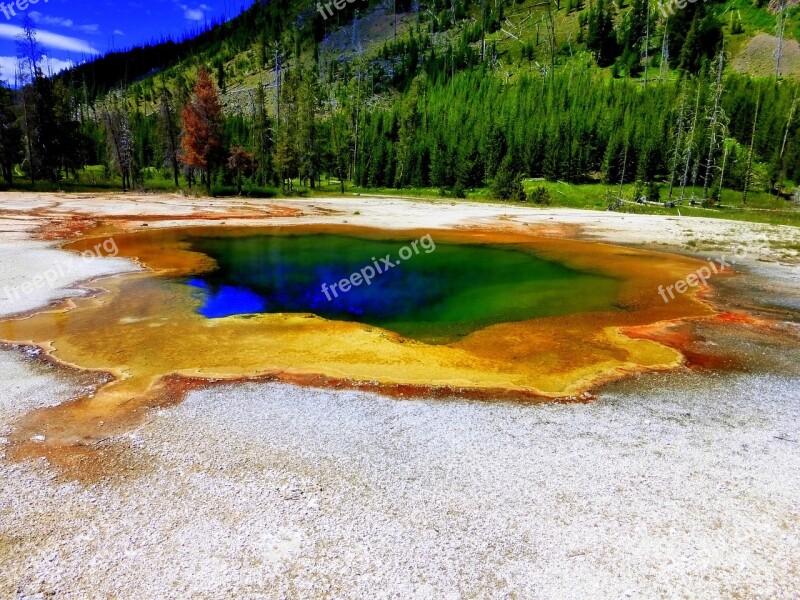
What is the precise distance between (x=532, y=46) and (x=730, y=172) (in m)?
88.2

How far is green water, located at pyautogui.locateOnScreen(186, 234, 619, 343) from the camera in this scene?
16.3m

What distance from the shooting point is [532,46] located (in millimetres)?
144000

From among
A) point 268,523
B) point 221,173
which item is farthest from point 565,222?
point 221,173

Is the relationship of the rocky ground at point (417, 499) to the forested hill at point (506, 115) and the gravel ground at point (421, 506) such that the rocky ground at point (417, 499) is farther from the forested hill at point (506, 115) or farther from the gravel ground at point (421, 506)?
the forested hill at point (506, 115)

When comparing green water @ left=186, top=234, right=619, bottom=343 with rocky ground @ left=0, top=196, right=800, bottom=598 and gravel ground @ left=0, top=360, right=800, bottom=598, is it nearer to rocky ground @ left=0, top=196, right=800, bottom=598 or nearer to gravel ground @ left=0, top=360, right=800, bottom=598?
rocky ground @ left=0, top=196, right=800, bottom=598

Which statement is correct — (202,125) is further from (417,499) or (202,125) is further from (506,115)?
(506,115)

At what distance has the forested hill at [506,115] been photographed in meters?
67.6

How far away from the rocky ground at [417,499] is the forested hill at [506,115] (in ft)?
184

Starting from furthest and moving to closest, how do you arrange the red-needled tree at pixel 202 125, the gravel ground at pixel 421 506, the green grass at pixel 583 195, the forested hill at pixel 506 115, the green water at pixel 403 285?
1. the forested hill at pixel 506 115
2. the red-needled tree at pixel 202 125
3. the green grass at pixel 583 195
4. the green water at pixel 403 285
5. the gravel ground at pixel 421 506

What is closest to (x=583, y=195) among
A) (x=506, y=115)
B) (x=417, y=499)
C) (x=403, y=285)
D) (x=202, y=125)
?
(x=506, y=115)

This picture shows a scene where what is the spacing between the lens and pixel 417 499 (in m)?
6.37

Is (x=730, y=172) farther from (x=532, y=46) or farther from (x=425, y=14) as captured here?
(x=425, y=14)

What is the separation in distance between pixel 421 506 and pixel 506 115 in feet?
356

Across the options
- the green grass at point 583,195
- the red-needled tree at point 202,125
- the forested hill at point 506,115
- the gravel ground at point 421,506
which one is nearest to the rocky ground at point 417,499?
the gravel ground at point 421,506
